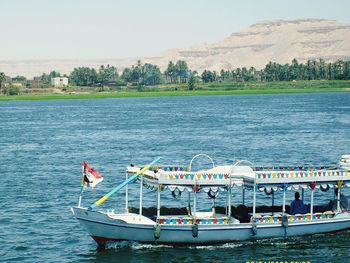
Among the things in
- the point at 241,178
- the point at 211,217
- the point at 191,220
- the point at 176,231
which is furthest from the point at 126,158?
the point at 191,220

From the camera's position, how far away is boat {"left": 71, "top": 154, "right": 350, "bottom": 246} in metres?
31.1

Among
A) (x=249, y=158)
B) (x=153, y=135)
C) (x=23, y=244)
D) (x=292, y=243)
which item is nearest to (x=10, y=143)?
(x=153, y=135)

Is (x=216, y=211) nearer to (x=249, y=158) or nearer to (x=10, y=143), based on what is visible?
(x=249, y=158)

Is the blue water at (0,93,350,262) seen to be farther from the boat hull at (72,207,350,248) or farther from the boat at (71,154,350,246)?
the boat at (71,154,350,246)

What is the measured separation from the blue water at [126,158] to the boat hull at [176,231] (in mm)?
440

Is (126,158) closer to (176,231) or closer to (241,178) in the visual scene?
(241,178)

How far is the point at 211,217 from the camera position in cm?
3281

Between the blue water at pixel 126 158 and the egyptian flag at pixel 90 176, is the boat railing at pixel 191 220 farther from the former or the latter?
the egyptian flag at pixel 90 176

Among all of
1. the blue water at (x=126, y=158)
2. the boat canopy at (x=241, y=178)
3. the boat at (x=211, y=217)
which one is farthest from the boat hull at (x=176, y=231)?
the boat canopy at (x=241, y=178)

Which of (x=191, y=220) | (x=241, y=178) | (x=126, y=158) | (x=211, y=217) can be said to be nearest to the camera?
(x=191, y=220)

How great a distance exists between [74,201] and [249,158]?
22977mm

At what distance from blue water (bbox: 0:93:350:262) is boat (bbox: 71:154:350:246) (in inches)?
23.9

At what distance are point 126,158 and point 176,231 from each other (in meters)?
32.6

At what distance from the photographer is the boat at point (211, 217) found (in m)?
31.1
